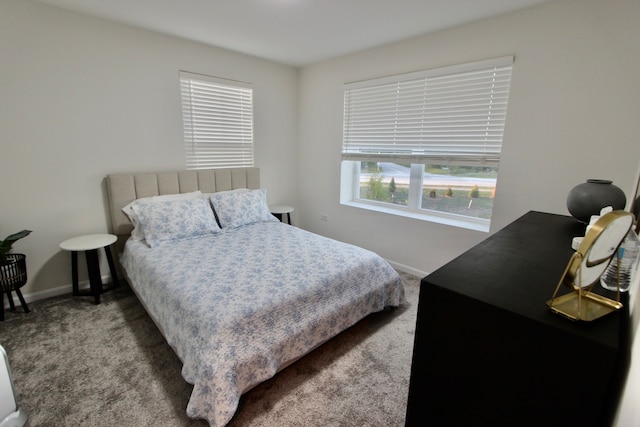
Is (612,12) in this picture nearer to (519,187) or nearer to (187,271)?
(519,187)

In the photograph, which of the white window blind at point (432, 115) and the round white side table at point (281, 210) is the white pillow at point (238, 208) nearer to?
the round white side table at point (281, 210)

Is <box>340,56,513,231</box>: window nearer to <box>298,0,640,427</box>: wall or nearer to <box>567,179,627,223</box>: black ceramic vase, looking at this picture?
<box>298,0,640,427</box>: wall

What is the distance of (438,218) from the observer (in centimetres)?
307

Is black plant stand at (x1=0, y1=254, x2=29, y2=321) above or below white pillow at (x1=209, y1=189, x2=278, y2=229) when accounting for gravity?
below

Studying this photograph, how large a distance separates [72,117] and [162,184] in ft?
2.86

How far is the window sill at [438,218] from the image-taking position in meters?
2.80

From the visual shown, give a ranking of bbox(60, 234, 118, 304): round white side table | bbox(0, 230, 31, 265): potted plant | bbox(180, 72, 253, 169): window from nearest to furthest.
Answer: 1. bbox(0, 230, 31, 265): potted plant
2. bbox(60, 234, 118, 304): round white side table
3. bbox(180, 72, 253, 169): window

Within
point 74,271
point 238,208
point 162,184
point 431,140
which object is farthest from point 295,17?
point 74,271

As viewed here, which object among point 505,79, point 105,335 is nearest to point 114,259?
point 105,335

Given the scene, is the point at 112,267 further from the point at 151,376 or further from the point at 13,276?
the point at 151,376

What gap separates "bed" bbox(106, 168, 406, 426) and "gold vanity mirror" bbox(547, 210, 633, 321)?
133 centimetres

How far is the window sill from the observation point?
280 centimetres

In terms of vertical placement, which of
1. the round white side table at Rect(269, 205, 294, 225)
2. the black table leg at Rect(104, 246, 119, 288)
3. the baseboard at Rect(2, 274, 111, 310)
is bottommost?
the baseboard at Rect(2, 274, 111, 310)

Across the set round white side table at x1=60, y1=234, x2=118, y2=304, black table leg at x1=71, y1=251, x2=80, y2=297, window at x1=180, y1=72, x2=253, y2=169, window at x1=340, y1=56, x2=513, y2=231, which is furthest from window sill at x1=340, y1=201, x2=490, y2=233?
black table leg at x1=71, y1=251, x2=80, y2=297
